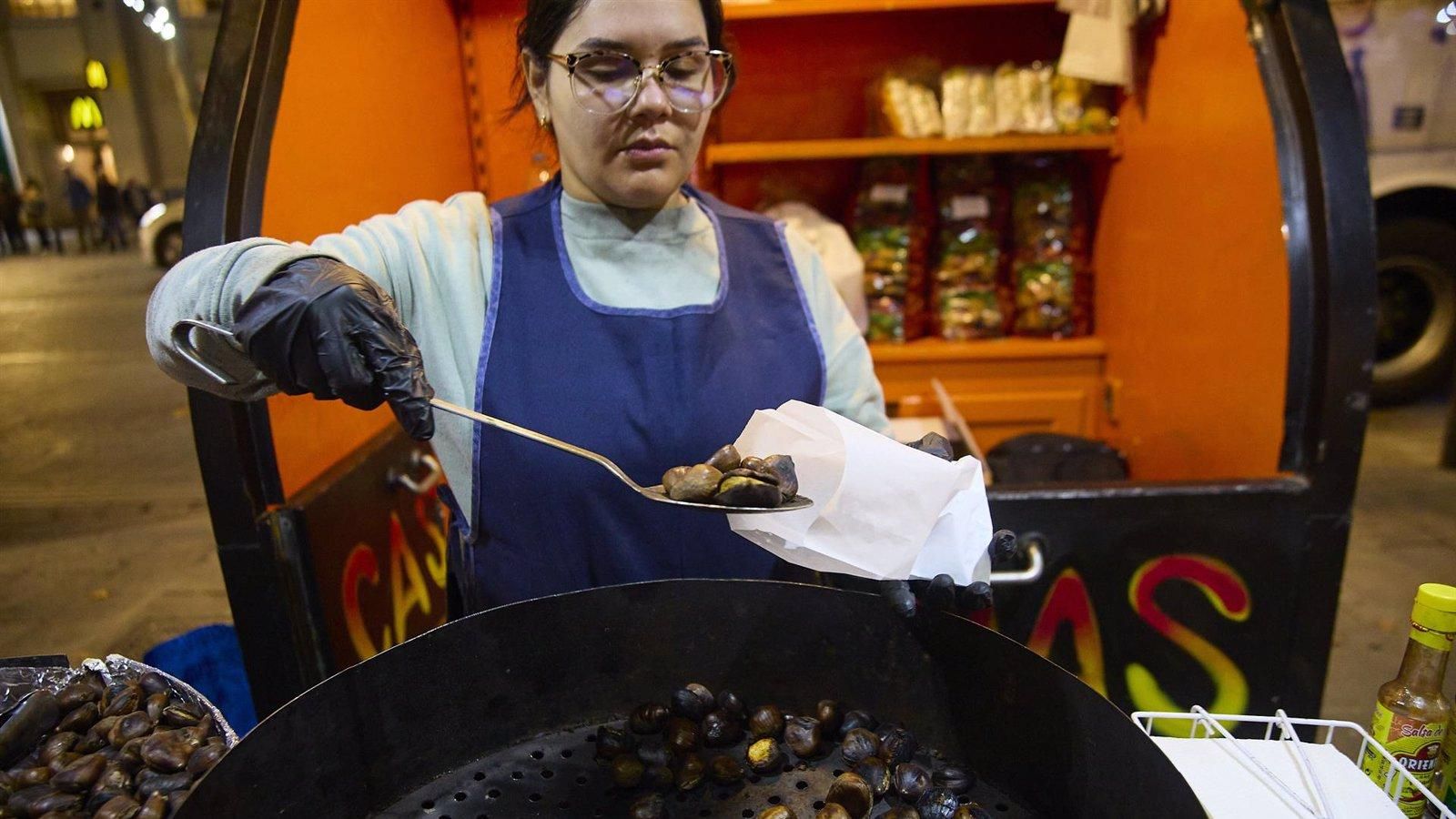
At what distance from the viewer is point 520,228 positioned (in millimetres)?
1373

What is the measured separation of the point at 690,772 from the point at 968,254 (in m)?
2.51

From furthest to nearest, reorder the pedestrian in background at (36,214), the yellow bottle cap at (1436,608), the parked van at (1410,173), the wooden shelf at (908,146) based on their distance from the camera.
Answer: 1. the pedestrian in background at (36,214)
2. the parked van at (1410,173)
3. the wooden shelf at (908,146)
4. the yellow bottle cap at (1436,608)

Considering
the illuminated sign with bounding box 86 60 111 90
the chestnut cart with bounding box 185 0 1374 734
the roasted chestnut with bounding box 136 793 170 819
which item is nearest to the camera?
the roasted chestnut with bounding box 136 793 170 819

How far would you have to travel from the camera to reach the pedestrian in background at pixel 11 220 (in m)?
15.7

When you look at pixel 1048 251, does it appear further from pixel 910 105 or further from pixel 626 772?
pixel 626 772

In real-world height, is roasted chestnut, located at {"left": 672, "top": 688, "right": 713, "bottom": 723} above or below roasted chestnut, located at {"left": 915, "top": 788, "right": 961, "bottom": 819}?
above

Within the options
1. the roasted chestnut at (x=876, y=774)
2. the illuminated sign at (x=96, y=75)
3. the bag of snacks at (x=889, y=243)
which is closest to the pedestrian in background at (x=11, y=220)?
the illuminated sign at (x=96, y=75)

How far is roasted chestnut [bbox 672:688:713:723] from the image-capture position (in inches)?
42.8

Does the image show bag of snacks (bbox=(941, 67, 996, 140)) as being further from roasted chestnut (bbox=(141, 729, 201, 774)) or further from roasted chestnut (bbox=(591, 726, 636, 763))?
roasted chestnut (bbox=(141, 729, 201, 774))

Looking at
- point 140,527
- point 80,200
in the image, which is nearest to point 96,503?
point 140,527

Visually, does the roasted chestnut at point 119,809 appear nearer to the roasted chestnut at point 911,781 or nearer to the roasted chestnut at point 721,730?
the roasted chestnut at point 721,730

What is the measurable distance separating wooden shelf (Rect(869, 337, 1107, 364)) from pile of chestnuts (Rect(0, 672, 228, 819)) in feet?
7.99

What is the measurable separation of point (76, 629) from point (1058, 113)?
4.18 m

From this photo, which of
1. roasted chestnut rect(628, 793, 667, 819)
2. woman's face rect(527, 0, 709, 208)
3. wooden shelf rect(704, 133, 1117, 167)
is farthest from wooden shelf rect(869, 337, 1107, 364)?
roasted chestnut rect(628, 793, 667, 819)
